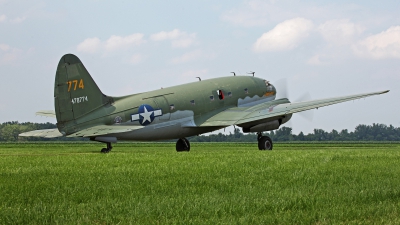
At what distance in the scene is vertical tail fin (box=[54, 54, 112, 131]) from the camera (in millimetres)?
30406

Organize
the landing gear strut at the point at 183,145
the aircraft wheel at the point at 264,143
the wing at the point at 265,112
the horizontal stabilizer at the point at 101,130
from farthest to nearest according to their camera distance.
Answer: the landing gear strut at the point at 183,145, the aircraft wheel at the point at 264,143, the wing at the point at 265,112, the horizontal stabilizer at the point at 101,130

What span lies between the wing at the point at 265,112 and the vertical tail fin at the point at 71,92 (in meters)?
8.55

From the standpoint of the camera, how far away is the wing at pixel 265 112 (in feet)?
117

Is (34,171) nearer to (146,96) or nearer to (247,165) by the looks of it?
(247,165)

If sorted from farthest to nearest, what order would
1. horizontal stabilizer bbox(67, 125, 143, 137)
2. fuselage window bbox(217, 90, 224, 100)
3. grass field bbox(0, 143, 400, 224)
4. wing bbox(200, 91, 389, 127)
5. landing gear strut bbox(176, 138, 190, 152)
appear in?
1. landing gear strut bbox(176, 138, 190, 152)
2. fuselage window bbox(217, 90, 224, 100)
3. wing bbox(200, 91, 389, 127)
4. horizontal stabilizer bbox(67, 125, 143, 137)
5. grass field bbox(0, 143, 400, 224)

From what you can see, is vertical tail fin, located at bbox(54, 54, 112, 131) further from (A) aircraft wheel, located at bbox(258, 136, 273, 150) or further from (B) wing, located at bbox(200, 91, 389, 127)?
(A) aircraft wheel, located at bbox(258, 136, 273, 150)

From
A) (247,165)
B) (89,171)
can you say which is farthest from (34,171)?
(247,165)

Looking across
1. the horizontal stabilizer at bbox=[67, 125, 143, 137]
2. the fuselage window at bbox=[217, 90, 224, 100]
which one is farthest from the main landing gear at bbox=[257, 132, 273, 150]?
the horizontal stabilizer at bbox=[67, 125, 143, 137]

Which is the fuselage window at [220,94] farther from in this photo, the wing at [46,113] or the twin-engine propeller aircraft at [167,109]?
the wing at [46,113]

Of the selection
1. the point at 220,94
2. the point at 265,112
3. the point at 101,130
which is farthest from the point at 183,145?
the point at 101,130

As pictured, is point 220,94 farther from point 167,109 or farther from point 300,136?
point 300,136

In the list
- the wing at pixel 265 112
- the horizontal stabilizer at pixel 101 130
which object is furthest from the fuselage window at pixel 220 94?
the horizontal stabilizer at pixel 101 130

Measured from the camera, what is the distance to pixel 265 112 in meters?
36.1

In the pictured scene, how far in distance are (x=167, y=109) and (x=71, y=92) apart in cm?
625
